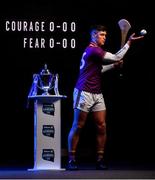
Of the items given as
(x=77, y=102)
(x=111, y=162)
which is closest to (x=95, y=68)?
(x=77, y=102)

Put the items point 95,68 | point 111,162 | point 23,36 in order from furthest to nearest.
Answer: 1. point 23,36
2. point 111,162
3. point 95,68

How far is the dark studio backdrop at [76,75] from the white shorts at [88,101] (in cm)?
182

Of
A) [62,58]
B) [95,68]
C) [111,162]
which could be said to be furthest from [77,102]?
[62,58]

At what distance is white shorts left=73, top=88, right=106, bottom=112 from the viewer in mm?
7676

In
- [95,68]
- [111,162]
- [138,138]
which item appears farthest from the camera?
[138,138]

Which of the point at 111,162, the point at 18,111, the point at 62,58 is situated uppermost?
the point at 62,58

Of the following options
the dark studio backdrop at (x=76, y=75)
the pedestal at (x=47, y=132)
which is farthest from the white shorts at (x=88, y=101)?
the dark studio backdrop at (x=76, y=75)

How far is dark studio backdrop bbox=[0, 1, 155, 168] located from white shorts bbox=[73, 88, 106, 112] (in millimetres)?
1822

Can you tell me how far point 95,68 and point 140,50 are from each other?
2380 millimetres

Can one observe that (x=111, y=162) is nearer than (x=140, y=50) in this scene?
Yes

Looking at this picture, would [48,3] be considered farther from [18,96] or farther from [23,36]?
[18,96]

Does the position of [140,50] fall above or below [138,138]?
above

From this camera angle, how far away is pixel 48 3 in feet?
31.8

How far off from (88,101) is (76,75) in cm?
235
